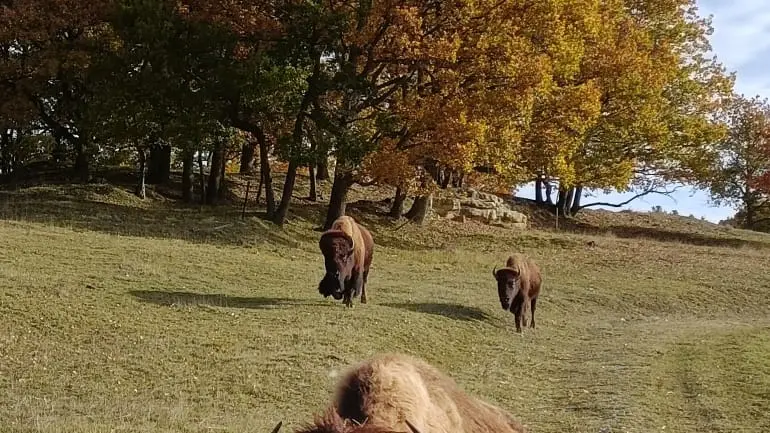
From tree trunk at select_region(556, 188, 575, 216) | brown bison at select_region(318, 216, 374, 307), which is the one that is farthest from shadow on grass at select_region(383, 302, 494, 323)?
tree trunk at select_region(556, 188, 575, 216)

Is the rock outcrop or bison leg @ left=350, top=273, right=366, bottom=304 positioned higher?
the rock outcrop

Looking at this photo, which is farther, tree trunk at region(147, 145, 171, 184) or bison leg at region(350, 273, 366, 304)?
tree trunk at region(147, 145, 171, 184)

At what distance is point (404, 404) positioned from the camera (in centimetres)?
440

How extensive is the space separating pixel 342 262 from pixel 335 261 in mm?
176

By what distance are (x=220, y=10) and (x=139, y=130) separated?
15.4ft

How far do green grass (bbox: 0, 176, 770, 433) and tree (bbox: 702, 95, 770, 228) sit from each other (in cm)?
1959

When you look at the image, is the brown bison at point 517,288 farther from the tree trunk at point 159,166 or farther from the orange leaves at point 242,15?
the tree trunk at point 159,166

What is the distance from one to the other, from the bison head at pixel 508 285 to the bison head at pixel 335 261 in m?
3.70

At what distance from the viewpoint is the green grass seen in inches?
406

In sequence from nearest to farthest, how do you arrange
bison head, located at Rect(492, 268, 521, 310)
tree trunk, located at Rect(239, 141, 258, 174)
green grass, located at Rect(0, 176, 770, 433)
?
1. green grass, located at Rect(0, 176, 770, 433)
2. bison head, located at Rect(492, 268, 521, 310)
3. tree trunk, located at Rect(239, 141, 258, 174)

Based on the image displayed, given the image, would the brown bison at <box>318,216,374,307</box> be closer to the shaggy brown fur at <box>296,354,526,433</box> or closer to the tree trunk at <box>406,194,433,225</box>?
the shaggy brown fur at <box>296,354,526,433</box>

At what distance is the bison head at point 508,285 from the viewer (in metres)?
17.7

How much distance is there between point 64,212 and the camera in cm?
2533

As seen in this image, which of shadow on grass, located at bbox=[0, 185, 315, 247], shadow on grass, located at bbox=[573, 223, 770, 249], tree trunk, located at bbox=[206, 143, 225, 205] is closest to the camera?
shadow on grass, located at bbox=[0, 185, 315, 247]
